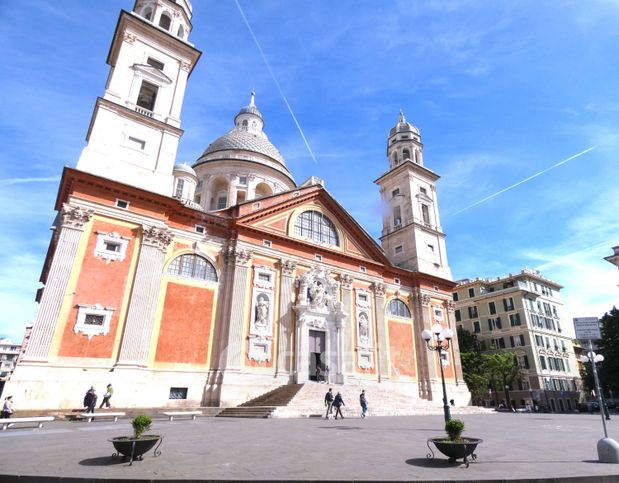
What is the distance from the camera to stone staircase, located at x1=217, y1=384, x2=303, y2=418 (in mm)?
16453

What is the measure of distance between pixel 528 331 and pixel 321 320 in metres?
31.4

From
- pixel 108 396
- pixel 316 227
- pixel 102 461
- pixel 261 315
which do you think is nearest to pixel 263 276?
pixel 261 315

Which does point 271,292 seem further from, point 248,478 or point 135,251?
point 248,478

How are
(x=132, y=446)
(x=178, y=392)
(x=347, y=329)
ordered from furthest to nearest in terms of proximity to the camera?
(x=347, y=329), (x=178, y=392), (x=132, y=446)

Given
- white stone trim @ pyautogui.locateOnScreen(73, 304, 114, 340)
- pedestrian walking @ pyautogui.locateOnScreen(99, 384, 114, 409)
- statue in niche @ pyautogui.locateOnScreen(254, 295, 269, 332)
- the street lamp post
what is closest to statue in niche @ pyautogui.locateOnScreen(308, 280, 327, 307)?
statue in niche @ pyautogui.locateOnScreen(254, 295, 269, 332)

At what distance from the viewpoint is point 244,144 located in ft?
113

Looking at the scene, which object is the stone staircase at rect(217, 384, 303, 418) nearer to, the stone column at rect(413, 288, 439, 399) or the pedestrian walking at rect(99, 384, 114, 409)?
the pedestrian walking at rect(99, 384, 114, 409)

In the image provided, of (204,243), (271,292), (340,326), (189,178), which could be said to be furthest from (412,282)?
(189,178)

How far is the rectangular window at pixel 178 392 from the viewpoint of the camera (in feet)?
59.8

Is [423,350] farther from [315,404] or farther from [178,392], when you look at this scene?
[178,392]

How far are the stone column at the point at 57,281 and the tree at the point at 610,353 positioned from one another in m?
41.7

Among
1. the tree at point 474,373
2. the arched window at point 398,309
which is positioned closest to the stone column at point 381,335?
the arched window at point 398,309

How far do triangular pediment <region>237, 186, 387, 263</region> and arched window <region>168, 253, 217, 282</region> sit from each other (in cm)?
320

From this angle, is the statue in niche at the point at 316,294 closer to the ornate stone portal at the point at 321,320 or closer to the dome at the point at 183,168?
the ornate stone portal at the point at 321,320
